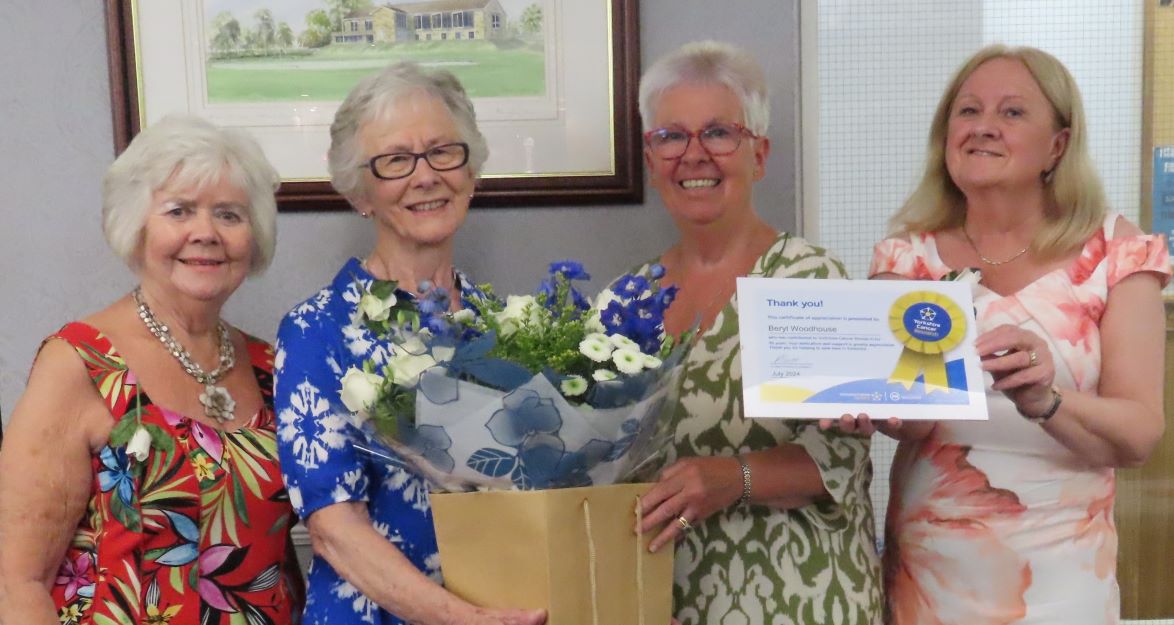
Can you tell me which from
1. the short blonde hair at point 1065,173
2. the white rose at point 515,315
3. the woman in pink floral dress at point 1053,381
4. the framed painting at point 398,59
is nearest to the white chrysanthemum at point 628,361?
the white rose at point 515,315

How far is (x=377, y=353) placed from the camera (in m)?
1.46

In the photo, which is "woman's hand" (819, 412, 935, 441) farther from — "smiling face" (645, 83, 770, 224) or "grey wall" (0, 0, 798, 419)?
"grey wall" (0, 0, 798, 419)

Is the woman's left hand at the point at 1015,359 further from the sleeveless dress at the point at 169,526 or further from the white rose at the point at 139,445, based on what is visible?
the white rose at the point at 139,445

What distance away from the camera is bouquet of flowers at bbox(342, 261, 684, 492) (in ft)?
3.74

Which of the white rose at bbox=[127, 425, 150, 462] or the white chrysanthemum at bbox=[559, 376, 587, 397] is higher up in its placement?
the white chrysanthemum at bbox=[559, 376, 587, 397]

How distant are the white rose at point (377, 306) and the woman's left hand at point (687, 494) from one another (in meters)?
0.40

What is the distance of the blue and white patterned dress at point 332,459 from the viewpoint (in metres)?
1.42

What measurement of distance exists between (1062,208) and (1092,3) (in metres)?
0.80

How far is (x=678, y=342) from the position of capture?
130 cm

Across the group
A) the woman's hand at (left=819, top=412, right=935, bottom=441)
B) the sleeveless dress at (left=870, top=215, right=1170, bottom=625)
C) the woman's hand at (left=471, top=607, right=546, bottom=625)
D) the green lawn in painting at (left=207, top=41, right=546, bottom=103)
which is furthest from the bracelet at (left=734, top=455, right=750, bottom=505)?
the green lawn in painting at (left=207, top=41, right=546, bottom=103)

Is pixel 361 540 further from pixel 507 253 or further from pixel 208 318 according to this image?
pixel 507 253

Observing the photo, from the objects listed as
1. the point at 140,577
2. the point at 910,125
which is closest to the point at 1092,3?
the point at 910,125

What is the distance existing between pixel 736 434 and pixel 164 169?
1026mm

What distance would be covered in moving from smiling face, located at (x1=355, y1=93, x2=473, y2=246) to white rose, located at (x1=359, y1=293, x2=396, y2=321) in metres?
0.33
